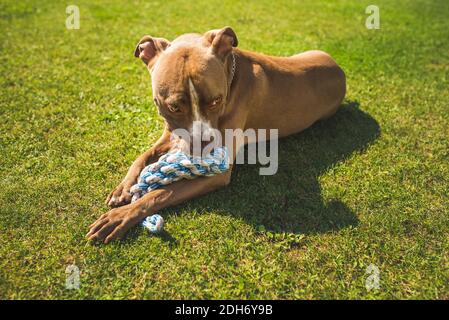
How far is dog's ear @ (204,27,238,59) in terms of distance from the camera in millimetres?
3986

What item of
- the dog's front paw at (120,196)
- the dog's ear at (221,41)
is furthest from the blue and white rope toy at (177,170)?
the dog's ear at (221,41)

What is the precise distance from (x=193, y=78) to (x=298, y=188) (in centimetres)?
170

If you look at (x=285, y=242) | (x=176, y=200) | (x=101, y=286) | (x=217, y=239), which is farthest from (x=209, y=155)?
(x=101, y=286)

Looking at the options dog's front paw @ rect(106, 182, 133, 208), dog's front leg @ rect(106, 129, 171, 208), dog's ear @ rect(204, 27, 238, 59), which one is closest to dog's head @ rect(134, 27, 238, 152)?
dog's ear @ rect(204, 27, 238, 59)

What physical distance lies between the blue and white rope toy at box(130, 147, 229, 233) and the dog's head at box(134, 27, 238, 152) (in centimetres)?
32

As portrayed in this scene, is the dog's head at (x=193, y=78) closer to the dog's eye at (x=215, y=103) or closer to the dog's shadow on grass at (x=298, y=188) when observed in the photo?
the dog's eye at (x=215, y=103)

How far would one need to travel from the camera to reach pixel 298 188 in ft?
14.7

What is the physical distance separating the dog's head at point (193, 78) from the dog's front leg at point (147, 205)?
596mm

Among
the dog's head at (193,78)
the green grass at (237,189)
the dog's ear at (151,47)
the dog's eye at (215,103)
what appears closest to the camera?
the green grass at (237,189)

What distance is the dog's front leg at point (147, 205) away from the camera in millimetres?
3754

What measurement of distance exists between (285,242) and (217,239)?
0.64 meters

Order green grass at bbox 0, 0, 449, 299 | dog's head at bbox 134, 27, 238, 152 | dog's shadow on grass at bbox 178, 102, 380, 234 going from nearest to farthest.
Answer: green grass at bbox 0, 0, 449, 299 → dog's head at bbox 134, 27, 238, 152 → dog's shadow on grass at bbox 178, 102, 380, 234

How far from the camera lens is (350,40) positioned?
7.85 metres

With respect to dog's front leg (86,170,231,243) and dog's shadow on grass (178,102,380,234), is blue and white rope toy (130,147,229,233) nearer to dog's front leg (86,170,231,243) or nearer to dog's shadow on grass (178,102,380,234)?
dog's front leg (86,170,231,243)
